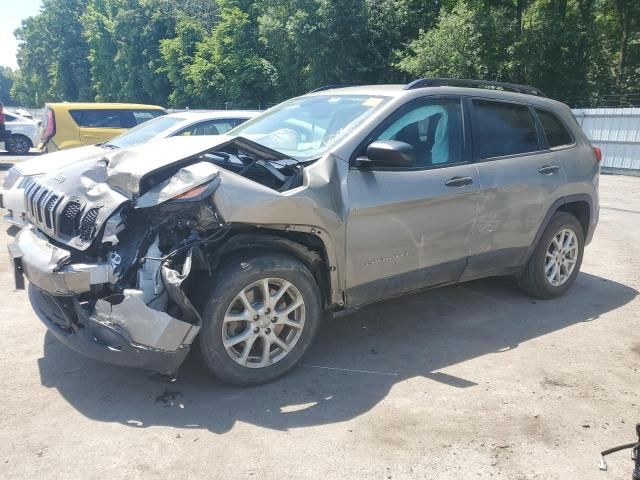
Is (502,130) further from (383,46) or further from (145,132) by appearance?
(383,46)

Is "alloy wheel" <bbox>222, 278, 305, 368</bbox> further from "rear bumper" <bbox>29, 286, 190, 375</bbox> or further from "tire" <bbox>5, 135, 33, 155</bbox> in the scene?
"tire" <bbox>5, 135, 33, 155</bbox>

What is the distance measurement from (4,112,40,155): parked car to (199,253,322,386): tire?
60.1 feet

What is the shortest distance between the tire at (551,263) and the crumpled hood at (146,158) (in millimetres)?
3033

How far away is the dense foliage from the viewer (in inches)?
866

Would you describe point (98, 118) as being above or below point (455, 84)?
below

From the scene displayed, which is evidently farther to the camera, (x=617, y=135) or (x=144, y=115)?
(x=617, y=135)

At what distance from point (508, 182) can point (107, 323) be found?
125 inches

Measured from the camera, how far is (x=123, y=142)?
7680mm

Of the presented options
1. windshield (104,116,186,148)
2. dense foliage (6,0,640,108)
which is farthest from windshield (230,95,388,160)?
dense foliage (6,0,640,108)

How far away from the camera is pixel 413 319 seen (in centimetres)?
475

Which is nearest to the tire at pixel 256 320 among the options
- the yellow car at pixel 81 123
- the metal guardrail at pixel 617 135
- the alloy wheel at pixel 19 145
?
the yellow car at pixel 81 123

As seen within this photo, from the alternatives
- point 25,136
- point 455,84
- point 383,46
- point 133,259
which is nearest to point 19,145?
point 25,136

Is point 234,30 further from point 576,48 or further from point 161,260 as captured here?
point 161,260

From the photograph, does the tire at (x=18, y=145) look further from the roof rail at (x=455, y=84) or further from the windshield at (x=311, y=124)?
the roof rail at (x=455, y=84)
